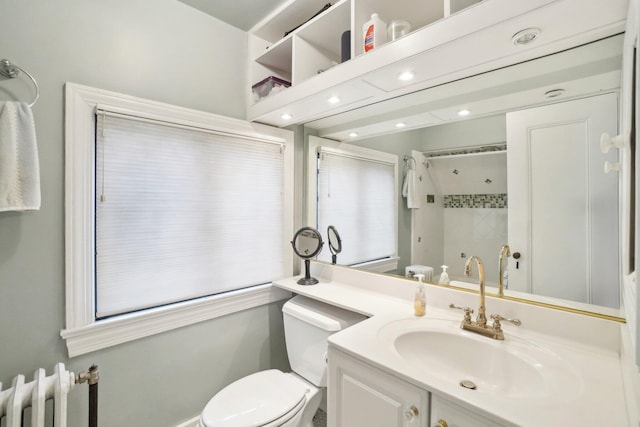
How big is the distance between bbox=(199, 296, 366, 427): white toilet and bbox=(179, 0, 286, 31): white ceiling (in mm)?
1706

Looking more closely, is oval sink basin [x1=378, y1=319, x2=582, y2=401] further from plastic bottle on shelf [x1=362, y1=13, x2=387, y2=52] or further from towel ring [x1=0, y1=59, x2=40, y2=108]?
towel ring [x1=0, y1=59, x2=40, y2=108]

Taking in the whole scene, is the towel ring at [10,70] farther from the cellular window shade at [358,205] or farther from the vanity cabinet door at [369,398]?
the vanity cabinet door at [369,398]

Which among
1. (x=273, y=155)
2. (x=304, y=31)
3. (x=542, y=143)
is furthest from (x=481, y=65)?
(x=273, y=155)

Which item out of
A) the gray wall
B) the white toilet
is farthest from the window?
the gray wall

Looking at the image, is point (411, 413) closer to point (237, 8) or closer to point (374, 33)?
point (374, 33)

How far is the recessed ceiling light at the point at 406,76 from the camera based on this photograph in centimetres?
114

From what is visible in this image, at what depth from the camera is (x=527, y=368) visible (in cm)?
89

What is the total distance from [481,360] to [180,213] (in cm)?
153

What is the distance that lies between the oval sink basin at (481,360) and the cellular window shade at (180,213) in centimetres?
101

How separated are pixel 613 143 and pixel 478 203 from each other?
0.55m

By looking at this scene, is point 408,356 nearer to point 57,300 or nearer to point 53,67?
point 57,300

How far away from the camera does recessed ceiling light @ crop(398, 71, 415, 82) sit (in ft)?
3.73

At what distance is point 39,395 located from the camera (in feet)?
3.28

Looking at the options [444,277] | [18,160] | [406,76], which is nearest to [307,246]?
[444,277]
